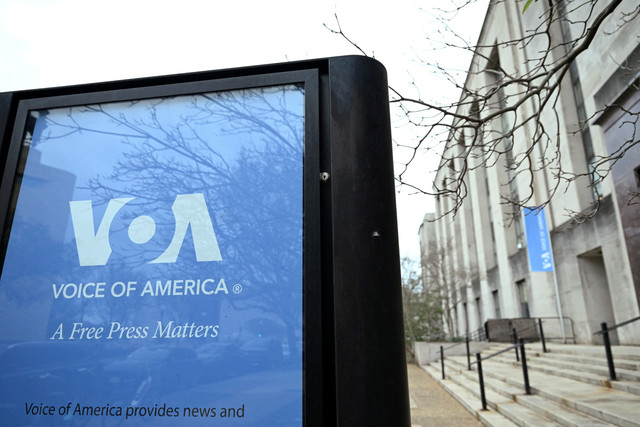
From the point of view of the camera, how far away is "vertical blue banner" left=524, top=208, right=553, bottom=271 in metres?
22.1

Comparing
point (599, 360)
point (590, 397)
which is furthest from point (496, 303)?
point (590, 397)

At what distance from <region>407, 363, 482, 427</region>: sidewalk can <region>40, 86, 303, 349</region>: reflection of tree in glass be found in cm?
888

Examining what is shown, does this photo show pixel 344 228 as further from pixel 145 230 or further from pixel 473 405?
pixel 473 405

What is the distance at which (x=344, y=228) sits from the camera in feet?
6.07

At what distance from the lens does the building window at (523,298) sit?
27.3 metres

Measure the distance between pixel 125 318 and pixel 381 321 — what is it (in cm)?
109

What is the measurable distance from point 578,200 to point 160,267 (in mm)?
22063

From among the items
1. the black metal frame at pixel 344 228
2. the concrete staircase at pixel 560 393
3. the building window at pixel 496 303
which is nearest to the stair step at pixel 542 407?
the concrete staircase at pixel 560 393

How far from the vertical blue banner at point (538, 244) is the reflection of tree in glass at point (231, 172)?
22.3 m

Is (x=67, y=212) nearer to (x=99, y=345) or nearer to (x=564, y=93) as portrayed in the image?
(x=99, y=345)

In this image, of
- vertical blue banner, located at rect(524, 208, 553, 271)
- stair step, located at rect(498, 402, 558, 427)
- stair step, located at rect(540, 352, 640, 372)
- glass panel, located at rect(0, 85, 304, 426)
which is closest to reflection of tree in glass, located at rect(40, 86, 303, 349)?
glass panel, located at rect(0, 85, 304, 426)

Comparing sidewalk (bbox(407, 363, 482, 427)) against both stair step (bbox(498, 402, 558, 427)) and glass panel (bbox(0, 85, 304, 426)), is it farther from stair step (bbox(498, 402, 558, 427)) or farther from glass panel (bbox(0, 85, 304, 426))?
glass panel (bbox(0, 85, 304, 426))

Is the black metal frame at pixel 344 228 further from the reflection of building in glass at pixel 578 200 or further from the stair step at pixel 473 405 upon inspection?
the stair step at pixel 473 405

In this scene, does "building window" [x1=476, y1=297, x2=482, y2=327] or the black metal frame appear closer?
the black metal frame
